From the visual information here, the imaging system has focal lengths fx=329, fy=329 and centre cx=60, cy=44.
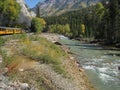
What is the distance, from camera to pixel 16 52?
102 ft

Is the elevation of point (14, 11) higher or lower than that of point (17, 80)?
higher

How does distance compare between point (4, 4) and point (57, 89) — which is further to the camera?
point (4, 4)

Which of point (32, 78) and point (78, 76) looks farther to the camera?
point (78, 76)

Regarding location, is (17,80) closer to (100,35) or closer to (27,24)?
(100,35)

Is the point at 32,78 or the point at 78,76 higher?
Answer: the point at 32,78

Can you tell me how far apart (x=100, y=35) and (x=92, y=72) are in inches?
3831

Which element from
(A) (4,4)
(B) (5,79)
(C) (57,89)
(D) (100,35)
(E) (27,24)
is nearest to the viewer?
(B) (5,79)

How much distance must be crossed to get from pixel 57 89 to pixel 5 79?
3.71 meters

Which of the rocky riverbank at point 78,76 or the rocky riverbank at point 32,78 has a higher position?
the rocky riverbank at point 32,78

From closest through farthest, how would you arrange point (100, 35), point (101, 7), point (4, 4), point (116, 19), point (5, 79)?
point (5, 79), point (116, 19), point (4, 4), point (101, 7), point (100, 35)

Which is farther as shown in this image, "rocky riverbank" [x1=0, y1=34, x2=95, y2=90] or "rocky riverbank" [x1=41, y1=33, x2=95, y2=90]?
"rocky riverbank" [x1=41, y1=33, x2=95, y2=90]

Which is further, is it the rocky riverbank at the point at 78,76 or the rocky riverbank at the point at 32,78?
the rocky riverbank at the point at 78,76

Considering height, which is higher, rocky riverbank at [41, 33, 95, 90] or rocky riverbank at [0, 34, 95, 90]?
rocky riverbank at [0, 34, 95, 90]

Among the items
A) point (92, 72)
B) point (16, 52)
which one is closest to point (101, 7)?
point (92, 72)
